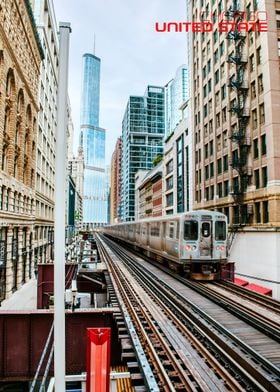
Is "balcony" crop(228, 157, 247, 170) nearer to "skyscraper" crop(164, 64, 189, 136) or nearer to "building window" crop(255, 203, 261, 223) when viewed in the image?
"building window" crop(255, 203, 261, 223)

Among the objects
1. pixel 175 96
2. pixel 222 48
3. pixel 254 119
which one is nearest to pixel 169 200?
pixel 222 48

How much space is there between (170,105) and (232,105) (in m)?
141

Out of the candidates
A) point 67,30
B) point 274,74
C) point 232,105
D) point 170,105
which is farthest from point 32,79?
point 170,105

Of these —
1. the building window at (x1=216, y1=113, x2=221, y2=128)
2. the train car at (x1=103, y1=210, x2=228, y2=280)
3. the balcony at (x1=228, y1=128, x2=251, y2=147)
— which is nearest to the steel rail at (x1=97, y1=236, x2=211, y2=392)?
the train car at (x1=103, y1=210, x2=228, y2=280)

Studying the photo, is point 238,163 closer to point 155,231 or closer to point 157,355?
point 155,231

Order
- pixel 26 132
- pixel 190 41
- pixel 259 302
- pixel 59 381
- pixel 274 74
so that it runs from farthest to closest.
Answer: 1. pixel 190 41
2. pixel 26 132
3. pixel 274 74
4. pixel 259 302
5. pixel 59 381

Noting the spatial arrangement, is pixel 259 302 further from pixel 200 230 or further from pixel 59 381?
pixel 59 381

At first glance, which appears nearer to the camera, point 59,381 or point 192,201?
point 59,381

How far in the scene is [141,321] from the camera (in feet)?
35.2

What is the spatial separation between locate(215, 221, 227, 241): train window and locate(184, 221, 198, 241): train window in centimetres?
128

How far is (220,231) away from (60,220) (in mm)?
16561

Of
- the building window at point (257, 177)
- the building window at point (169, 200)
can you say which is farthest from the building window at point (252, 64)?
the building window at point (169, 200)

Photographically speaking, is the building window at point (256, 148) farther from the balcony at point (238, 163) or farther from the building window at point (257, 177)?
the building window at point (257, 177)

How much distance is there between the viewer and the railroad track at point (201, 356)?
6.82m
